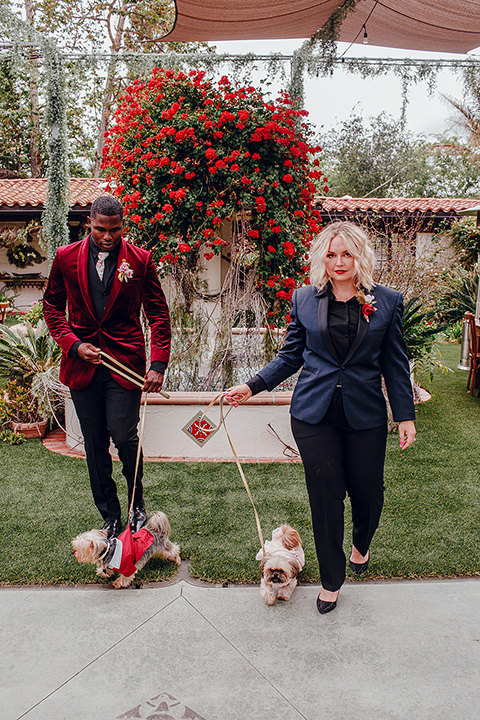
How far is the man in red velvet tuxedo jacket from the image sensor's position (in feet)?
10.6

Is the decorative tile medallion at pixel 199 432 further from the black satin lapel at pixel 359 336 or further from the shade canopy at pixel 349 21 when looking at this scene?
the shade canopy at pixel 349 21

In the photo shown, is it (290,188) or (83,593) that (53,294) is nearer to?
(83,593)

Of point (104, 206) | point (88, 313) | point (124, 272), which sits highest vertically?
point (104, 206)

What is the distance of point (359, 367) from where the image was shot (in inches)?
109

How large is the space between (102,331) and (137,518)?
125 cm

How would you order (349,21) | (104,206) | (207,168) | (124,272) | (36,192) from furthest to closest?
(36,192) < (349,21) < (207,168) < (124,272) < (104,206)

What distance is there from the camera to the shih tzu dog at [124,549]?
2928mm

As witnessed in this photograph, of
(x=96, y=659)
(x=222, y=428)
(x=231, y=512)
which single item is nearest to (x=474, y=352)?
(x=222, y=428)

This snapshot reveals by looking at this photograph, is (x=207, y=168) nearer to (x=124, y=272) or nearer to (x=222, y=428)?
(x=222, y=428)

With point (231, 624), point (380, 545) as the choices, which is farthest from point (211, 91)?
point (231, 624)

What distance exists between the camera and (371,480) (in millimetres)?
2885

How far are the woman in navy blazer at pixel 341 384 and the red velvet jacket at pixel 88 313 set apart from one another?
0.85 metres

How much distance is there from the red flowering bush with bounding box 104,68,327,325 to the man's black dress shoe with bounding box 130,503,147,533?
288 cm

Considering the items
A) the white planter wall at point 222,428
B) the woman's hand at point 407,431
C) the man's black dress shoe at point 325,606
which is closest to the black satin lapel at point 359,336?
the woman's hand at point 407,431
